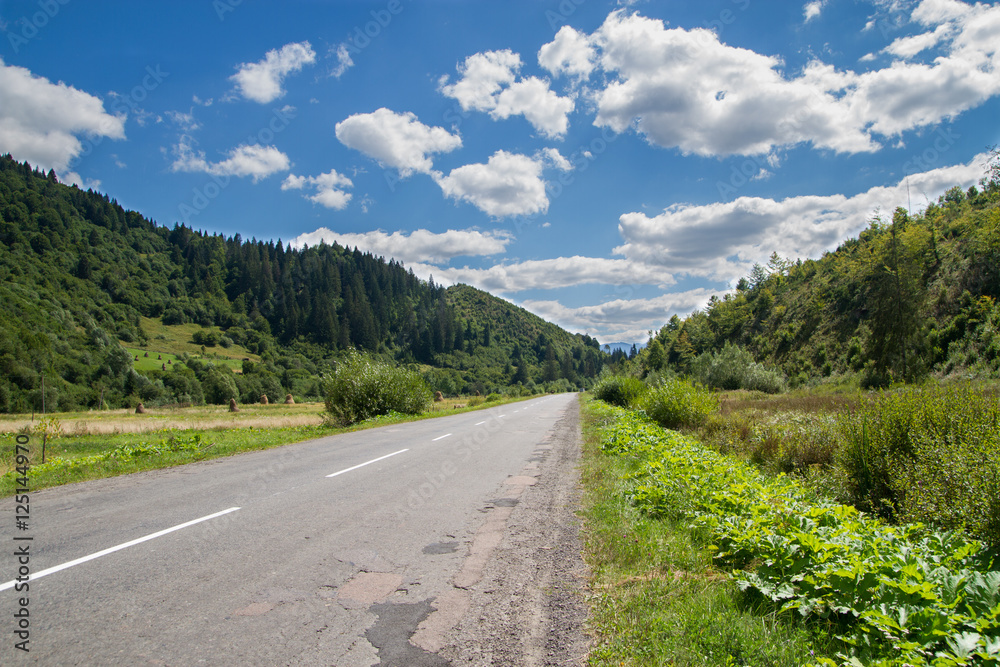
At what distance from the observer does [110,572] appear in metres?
4.40

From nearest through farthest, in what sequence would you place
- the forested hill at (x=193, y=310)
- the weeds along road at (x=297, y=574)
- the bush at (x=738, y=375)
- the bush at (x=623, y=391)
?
the weeds along road at (x=297, y=574)
the bush at (x=623, y=391)
the bush at (x=738, y=375)
the forested hill at (x=193, y=310)

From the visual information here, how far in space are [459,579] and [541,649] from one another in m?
1.33

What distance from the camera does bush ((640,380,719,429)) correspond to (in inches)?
655

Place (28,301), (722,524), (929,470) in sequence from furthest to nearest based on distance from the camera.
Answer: (28,301), (929,470), (722,524)

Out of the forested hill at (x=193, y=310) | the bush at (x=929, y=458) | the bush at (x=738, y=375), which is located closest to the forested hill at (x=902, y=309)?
the bush at (x=738, y=375)

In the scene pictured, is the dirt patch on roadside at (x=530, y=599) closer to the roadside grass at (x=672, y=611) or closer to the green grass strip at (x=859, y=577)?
the roadside grass at (x=672, y=611)

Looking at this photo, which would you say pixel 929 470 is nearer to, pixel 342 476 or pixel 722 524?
pixel 722 524

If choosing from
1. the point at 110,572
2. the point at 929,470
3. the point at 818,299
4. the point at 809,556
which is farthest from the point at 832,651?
the point at 818,299

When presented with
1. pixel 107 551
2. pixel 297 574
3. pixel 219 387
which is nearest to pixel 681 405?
pixel 297 574

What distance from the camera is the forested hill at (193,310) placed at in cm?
8269

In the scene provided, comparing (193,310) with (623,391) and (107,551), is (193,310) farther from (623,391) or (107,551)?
(107,551)

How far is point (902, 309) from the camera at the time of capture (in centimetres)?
3284

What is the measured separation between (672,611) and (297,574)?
328cm

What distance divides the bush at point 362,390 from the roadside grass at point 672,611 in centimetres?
2195
